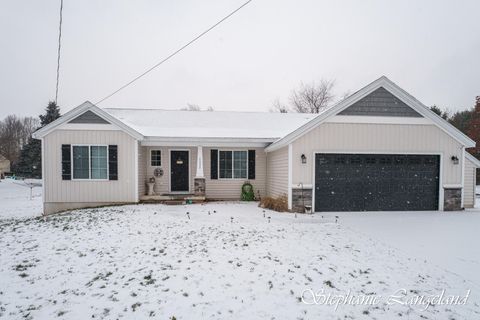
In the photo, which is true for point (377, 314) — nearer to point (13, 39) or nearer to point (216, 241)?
point (216, 241)

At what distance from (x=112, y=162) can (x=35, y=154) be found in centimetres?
3218

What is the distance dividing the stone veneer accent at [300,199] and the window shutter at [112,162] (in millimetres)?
6811

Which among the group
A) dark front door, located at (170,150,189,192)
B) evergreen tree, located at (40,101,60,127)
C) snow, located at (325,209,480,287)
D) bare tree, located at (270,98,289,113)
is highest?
bare tree, located at (270,98,289,113)

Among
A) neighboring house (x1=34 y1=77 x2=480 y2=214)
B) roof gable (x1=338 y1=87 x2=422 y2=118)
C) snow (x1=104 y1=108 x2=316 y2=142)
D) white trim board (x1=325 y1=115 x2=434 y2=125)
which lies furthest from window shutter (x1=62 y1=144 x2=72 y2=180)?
roof gable (x1=338 y1=87 x2=422 y2=118)

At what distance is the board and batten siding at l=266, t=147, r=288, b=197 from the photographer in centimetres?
994

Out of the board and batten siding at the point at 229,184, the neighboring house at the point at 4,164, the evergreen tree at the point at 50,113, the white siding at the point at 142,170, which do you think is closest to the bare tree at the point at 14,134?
the neighboring house at the point at 4,164

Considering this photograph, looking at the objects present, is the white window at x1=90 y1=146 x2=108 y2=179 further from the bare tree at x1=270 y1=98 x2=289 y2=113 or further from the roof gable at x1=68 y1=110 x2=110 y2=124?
the bare tree at x1=270 y1=98 x2=289 y2=113

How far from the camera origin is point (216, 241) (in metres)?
5.76

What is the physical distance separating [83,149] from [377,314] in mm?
10691

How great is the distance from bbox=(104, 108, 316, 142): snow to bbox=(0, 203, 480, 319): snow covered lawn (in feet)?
17.6

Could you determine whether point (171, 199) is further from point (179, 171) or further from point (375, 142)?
point (375, 142)

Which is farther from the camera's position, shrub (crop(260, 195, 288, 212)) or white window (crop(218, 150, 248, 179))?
white window (crop(218, 150, 248, 179))

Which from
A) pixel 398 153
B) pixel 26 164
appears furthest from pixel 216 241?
pixel 26 164

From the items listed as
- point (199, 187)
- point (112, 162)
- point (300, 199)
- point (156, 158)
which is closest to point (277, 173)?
point (300, 199)
